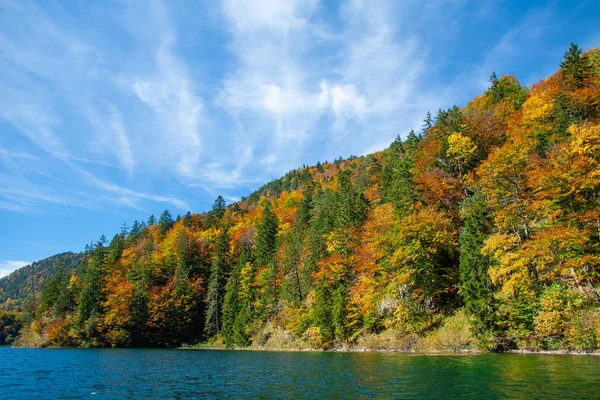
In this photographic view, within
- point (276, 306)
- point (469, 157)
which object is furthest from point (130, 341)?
point (469, 157)

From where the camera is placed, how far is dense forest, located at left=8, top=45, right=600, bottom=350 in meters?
34.1

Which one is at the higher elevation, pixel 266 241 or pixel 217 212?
pixel 217 212

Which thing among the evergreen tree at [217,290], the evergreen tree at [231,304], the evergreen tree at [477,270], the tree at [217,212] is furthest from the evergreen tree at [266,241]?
the evergreen tree at [477,270]

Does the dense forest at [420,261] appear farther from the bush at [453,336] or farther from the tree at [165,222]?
the tree at [165,222]

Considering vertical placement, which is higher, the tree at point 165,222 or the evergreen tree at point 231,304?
the tree at point 165,222

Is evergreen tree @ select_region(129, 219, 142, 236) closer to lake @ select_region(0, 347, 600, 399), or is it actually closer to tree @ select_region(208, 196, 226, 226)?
tree @ select_region(208, 196, 226, 226)

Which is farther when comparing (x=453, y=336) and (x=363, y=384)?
(x=453, y=336)

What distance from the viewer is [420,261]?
47281 mm

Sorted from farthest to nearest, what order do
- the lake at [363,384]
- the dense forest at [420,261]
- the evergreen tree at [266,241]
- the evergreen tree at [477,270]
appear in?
the evergreen tree at [266,241]
the evergreen tree at [477,270]
the dense forest at [420,261]
the lake at [363,384]

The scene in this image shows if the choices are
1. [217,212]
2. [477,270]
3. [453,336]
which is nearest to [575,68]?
[477,270]

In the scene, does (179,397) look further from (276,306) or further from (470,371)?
(276,306)

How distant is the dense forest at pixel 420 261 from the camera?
34062 mm

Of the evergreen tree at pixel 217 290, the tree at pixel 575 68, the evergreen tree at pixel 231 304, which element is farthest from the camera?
the evergreen tree at pixel 217 290

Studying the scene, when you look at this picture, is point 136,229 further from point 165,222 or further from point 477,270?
point 477,270
